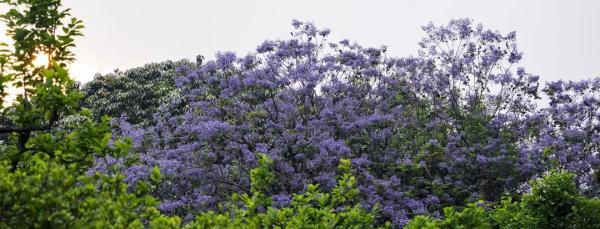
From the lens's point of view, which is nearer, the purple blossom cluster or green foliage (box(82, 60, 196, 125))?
the purple blossom cluster

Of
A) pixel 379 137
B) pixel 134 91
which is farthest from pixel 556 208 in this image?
pixel 134 91

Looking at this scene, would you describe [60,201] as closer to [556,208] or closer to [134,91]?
[556,208]

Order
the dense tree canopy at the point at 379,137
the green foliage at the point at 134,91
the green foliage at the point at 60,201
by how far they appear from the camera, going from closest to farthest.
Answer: the green foliage at the point at 60,201
the dense tree canopy at the point at 379,137
the green foliage at the point at 134,91

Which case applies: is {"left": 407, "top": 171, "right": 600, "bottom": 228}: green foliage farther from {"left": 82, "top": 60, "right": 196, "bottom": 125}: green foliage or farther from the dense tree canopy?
{"left": 82, "top": 60, "right": 196, "bottom": 125}: green foliage

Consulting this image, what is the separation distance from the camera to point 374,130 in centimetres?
1912

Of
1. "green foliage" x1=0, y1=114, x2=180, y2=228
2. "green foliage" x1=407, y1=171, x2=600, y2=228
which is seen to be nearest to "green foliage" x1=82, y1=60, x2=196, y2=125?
"green foliage" x1=407, y1=171, x2=600, y2=228

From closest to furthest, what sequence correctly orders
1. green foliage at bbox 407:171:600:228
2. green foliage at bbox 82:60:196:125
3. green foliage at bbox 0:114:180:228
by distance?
green foliage at bbox 0:114:180:228 < green foliage at bbox 407:171:600:228 < green foliage at bbox 82:60:196:125

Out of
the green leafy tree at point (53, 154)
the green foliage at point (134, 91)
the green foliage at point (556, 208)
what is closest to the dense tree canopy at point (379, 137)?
the green foliage at point (556, 208)

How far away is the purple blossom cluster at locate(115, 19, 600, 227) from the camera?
56.3 ft

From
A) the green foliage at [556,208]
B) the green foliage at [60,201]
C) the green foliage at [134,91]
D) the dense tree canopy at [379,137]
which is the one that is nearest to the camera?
the green foliage at [60,201]

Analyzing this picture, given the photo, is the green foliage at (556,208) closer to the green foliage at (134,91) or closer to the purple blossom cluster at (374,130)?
the purple blossom cluster at (374,130)

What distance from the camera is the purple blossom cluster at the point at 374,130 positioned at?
1716 cm

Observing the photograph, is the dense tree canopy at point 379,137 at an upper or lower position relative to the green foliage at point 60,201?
upper

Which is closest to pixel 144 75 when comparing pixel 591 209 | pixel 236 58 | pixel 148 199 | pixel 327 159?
pixel 236 58
